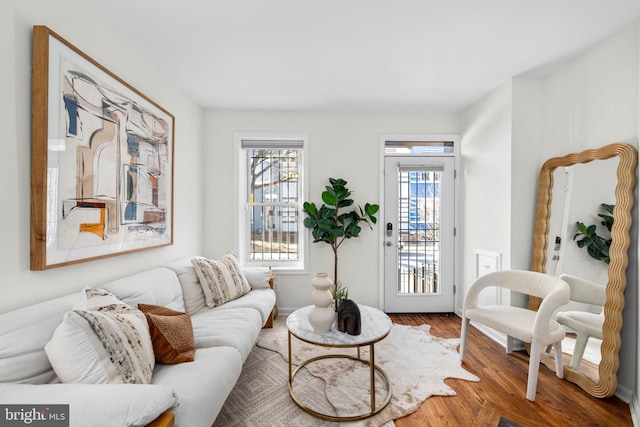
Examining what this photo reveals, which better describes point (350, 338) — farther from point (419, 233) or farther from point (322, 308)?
point (419, 233)

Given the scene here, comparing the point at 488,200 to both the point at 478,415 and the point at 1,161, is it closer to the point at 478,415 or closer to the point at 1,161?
the point at 478,415

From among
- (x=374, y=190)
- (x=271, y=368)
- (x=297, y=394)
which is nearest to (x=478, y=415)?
(x=297, y=394)

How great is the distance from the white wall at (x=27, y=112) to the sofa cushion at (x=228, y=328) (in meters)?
0.68

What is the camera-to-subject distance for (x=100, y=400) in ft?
3.15

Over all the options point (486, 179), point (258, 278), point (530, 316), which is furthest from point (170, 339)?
point (486, 179)

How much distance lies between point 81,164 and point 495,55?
3.00 m

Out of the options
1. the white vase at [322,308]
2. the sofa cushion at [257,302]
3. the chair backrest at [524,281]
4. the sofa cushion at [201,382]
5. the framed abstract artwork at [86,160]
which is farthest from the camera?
the sofa cushion at [257,302]

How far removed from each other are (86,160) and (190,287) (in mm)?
1205

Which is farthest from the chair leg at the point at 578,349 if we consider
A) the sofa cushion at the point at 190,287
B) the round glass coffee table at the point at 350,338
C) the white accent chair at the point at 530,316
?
the sofa cushion at the point at 190,287

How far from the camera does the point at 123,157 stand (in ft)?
6.64

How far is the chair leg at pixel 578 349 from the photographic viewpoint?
7.02ft

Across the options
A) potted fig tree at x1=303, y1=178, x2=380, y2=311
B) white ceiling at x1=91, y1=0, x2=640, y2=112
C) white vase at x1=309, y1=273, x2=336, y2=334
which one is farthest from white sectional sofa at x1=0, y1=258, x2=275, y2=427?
white ceiling at x1=91, y1=0, x2=640, y2=112

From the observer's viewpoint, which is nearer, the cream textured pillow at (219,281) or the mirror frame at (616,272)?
the mirror frame at (616,272)

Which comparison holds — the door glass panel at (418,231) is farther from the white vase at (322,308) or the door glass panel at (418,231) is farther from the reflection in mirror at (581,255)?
the white vase at (322,308)
